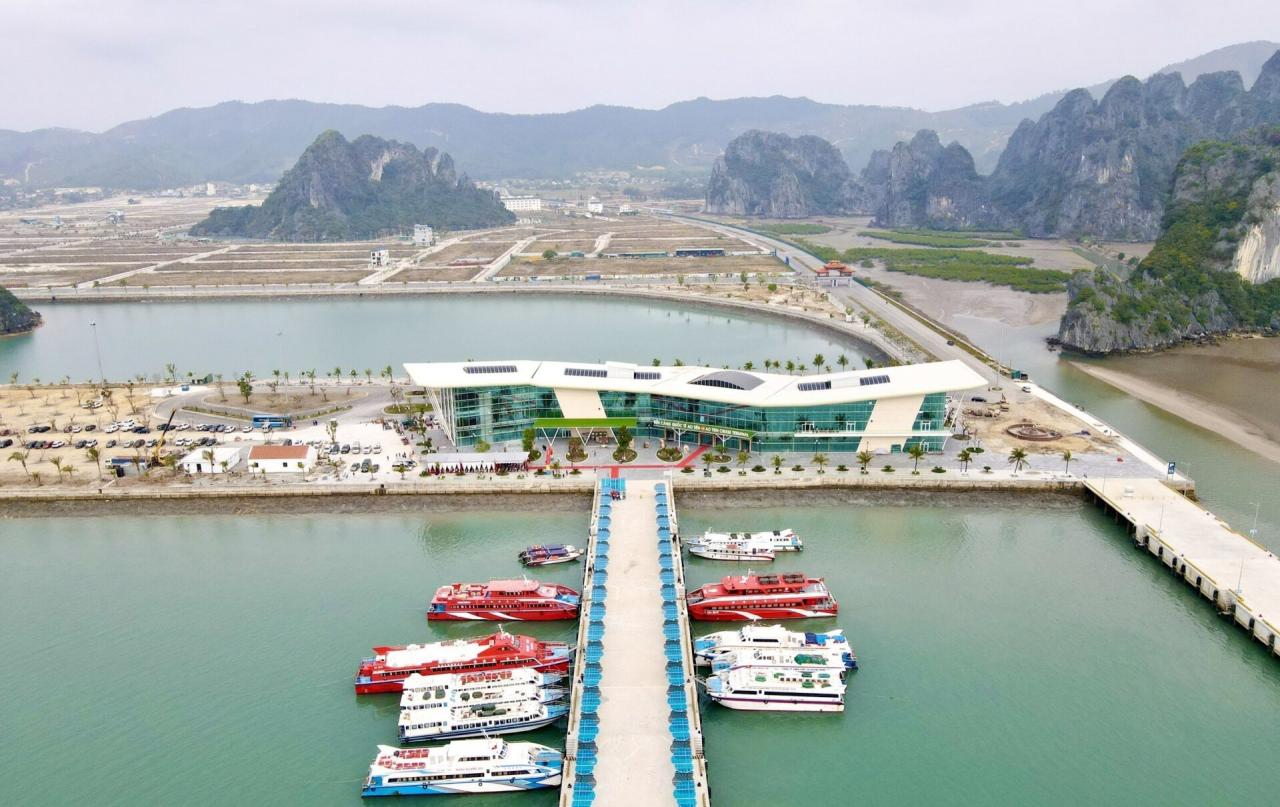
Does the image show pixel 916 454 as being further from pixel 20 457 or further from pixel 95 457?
pixel 20 457

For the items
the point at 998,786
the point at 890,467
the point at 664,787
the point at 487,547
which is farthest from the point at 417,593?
the point at 890,467


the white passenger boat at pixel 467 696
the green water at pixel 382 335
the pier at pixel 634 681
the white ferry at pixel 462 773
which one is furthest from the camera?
the green water at pixel 382 335

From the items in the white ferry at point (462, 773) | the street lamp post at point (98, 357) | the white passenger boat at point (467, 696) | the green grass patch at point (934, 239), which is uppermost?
the green grass patch at point (934, 239)

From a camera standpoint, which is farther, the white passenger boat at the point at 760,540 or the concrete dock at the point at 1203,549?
the white passenger boat at the point at 760,540

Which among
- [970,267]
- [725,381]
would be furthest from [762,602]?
[970,267]

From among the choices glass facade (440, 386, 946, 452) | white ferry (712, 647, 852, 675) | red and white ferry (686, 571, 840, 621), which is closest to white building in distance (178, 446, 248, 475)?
glass facade (440, 386, 946, 452)

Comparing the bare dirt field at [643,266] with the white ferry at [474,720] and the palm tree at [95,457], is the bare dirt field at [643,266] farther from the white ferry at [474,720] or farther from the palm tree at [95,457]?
the white ferry at [474,720]

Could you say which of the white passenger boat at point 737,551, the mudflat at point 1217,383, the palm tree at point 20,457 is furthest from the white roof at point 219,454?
the mudflat at point 1217,383

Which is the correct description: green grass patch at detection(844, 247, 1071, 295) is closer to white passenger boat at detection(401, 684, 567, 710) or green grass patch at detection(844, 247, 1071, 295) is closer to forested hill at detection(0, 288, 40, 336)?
white passenger boat at detection(401, 684, 567, 710)
